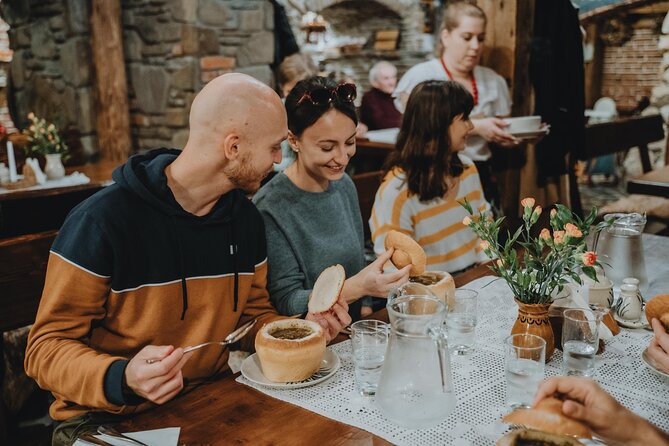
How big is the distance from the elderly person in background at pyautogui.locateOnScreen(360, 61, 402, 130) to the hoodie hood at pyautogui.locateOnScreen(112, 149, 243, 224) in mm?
5297

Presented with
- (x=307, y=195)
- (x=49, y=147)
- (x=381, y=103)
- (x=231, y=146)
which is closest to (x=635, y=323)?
(x=307, y=195)

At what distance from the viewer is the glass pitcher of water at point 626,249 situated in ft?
5.90

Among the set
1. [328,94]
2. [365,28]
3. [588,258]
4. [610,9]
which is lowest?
[588,258]

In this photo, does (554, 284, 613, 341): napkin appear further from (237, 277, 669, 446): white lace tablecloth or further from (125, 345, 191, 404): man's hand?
(125, 345, 191, 404): man's hand

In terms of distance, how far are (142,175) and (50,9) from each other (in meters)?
4.57

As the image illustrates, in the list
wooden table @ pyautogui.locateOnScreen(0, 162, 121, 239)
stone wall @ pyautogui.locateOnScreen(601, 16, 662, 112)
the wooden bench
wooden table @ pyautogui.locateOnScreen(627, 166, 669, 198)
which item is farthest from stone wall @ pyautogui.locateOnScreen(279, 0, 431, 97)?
the wooden bench

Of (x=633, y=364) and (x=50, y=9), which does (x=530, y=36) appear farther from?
(x=50, y=9)

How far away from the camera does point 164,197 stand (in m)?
1.55

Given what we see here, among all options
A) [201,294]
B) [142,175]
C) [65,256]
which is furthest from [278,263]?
[65,256]

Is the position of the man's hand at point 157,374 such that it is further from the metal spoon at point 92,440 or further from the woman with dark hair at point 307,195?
the woman with dark hair at point 307,195

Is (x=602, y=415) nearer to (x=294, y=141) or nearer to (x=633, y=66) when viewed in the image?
(x=294, y=141)

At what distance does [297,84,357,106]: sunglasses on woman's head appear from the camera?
1.87 meters

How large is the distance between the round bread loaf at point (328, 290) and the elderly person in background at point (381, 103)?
538 cm

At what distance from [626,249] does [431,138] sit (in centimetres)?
90
